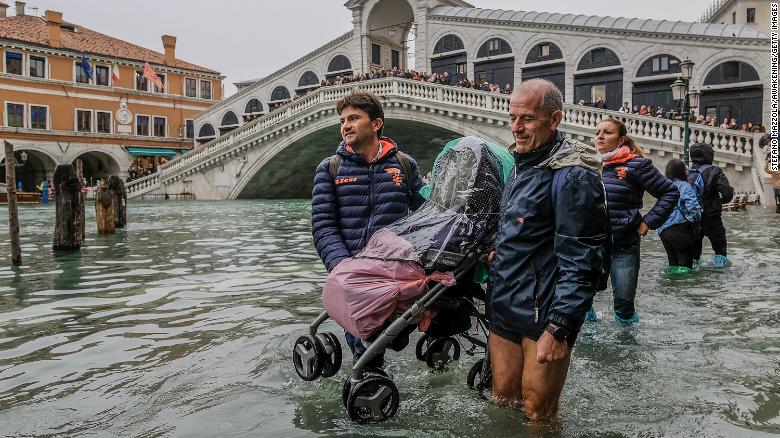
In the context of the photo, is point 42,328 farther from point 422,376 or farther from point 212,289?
point 422,376

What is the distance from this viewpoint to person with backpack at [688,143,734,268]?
297 inches

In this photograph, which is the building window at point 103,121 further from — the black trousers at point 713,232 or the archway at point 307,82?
the black trousers at point 713,232

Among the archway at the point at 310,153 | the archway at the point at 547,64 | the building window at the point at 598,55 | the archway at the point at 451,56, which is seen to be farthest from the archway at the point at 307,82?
the building window at the point at 598,55

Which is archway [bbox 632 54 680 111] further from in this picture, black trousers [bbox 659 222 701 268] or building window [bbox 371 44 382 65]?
black trousers [bbox 659 222 701 268]

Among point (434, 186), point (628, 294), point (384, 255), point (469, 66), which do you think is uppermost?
point (469, 66)

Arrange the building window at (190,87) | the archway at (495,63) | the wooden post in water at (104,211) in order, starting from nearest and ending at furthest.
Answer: the wooden post in water at (104,211)
the archway at (495,63)
the building window at (190,87)

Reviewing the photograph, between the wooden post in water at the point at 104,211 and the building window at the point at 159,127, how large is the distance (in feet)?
101

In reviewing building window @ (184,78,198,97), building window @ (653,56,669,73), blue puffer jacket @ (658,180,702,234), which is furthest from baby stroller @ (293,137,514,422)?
building window @ (184,78,198,97)

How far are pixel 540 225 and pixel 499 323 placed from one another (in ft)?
1.63

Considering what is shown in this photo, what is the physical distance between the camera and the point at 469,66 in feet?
107

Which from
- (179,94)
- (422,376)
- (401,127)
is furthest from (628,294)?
(179,94)

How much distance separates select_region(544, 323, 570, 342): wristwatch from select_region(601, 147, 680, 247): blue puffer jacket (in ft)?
7.77

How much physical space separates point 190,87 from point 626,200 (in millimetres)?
44454

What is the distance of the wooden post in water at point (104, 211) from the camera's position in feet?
45.6
